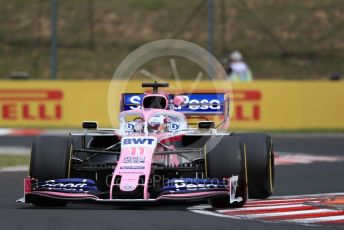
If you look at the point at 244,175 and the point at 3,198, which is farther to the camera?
the point at 3,198

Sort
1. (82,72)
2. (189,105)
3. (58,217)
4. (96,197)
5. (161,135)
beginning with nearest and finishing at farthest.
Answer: (58,217) < (96,197) < (161,135) < (189,105) < (82,72)

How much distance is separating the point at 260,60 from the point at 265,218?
27.0m

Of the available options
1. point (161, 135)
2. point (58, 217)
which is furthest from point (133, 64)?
point (58, 217)

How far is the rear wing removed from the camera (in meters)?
15.1

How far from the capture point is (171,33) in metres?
40.2

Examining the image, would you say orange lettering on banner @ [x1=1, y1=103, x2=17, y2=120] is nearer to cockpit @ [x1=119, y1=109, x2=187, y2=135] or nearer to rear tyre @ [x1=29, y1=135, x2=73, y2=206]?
cockpit @ [x1=119, y1=109, x2=187, y2=135]

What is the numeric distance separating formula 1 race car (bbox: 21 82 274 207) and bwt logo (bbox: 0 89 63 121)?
14951mm

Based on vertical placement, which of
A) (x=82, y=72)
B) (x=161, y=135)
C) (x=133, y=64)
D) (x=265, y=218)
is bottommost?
(x=265, y=218)

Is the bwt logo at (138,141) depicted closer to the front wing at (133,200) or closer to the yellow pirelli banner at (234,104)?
the front wing at (133,200)

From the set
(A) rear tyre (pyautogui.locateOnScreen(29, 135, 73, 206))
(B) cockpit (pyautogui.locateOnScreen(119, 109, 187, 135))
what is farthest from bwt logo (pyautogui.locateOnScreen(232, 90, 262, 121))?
(A) rear tyre (pyautogui.locateOnScreen(29, 135, 73, 206))

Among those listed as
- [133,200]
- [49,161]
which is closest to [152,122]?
[49,161]

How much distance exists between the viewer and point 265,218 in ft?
38.4

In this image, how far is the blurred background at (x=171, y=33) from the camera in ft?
126

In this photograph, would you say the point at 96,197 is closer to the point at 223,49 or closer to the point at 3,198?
the point at 3,198
